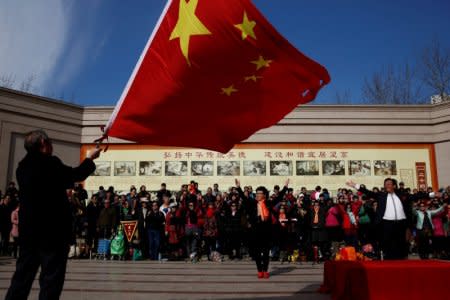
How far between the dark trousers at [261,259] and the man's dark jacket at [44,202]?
5.91m

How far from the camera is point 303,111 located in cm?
1948

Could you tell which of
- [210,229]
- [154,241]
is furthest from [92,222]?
[210,229]

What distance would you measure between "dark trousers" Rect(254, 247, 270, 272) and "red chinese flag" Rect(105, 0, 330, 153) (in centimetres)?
399

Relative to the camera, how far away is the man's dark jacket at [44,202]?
3766 mm

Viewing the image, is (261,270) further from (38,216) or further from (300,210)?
(38,216)

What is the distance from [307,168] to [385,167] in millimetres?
3482

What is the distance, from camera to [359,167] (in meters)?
18.2

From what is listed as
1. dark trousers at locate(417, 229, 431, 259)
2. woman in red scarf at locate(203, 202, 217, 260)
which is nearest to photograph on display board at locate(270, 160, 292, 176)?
woman in red scarf at locate(203, 202, 217, 260)

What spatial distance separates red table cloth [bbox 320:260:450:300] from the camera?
5.58m

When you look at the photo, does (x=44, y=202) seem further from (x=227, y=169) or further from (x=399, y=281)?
(x=227, y=169)

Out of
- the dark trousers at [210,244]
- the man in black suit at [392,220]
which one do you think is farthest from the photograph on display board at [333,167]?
the man in black suit at [392,220]

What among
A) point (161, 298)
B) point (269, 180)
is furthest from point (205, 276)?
point (269, 180)

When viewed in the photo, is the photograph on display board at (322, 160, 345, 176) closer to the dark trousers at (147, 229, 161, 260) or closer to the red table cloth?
the dark trousers at (147, 229, 161, 260)

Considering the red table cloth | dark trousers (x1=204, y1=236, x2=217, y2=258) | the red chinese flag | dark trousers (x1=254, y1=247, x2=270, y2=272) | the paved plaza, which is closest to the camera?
the red chinese flag
